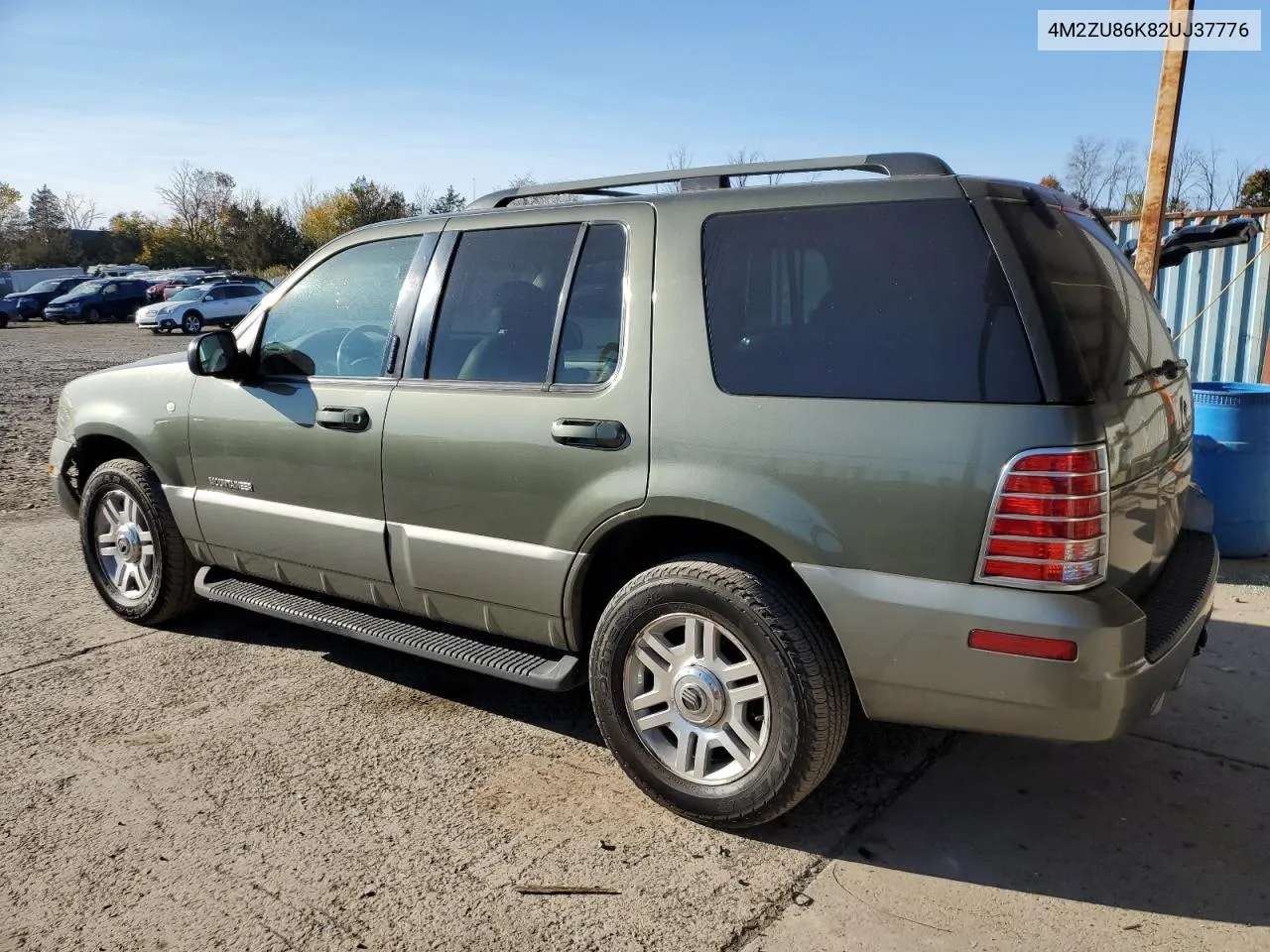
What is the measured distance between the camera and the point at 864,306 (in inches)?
110

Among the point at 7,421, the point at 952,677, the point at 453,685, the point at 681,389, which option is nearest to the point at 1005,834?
the point at 952,677

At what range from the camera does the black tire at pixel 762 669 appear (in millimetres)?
2863

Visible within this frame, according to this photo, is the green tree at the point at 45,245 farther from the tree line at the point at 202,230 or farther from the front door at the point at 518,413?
the front door at the point at 518,413

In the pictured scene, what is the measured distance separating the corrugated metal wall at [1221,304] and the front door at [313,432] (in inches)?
248

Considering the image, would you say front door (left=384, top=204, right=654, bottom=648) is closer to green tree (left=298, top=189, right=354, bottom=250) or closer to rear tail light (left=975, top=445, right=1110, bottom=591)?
rear tail light (left=975, top=445, right=1110, bottom=591)

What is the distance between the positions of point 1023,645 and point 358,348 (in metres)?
2.72

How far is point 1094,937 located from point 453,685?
2.62 metres

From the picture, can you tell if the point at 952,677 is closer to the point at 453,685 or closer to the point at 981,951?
the point at 981,951

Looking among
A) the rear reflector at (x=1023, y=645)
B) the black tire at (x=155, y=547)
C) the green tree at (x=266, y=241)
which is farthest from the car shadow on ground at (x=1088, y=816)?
the green tree at (x=266, y=241)

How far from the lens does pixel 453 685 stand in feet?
14.2

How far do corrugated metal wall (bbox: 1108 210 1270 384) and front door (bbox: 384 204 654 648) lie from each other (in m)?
6.01

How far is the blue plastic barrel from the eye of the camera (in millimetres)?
Answer: 5598

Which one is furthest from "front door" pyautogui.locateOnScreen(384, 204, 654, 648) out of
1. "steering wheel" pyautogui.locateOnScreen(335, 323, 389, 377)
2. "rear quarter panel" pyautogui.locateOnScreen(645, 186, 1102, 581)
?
"steering wheel" pyautogui.locateOnScreen(335, 323, 389, 377)

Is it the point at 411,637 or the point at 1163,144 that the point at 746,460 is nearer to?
the point at 411,637
